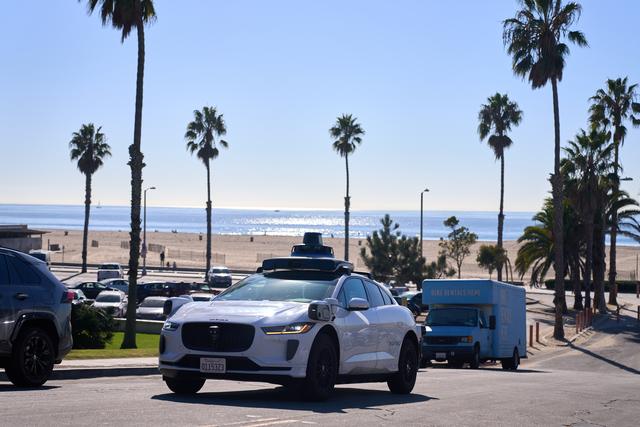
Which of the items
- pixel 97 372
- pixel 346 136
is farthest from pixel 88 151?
pixel 97 372

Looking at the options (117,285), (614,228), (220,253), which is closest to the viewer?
(117,285)

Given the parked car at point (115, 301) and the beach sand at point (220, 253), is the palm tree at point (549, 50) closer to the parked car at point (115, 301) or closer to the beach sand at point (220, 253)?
the parked car at point (115, 301)

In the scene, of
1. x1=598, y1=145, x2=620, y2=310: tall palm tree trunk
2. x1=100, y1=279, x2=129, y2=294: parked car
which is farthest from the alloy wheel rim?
x1=598, y1=145, x2=620, y2=310: tall palm tree trunk

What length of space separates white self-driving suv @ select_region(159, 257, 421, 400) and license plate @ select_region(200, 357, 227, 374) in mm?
11

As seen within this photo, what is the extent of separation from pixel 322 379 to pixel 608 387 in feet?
27.4

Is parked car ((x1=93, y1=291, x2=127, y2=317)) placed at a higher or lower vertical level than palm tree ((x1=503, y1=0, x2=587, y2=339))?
lower

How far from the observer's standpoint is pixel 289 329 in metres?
11.6

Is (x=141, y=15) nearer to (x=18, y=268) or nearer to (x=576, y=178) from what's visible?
(x=18, y=268)

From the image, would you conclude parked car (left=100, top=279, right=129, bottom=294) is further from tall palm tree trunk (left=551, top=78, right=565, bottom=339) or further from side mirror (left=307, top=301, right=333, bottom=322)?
side mirror (left=307, top=301, right=333, bottom=322)

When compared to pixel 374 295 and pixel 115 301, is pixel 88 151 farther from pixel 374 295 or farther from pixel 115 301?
pixel 374 295

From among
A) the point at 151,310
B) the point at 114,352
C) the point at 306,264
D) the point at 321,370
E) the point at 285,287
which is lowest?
the point at 114,352

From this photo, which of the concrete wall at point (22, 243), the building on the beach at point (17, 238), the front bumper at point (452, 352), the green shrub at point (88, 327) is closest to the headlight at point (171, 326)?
the green shrub at point (88, 327)

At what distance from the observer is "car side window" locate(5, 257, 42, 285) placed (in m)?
13.5

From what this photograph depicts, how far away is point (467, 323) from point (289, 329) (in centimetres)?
2002
